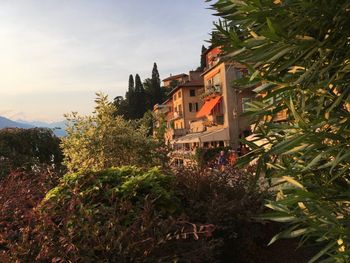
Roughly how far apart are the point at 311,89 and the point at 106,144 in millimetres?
10640

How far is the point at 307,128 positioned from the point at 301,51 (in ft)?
1.54

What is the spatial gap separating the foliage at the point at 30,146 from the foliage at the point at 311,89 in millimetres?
14321

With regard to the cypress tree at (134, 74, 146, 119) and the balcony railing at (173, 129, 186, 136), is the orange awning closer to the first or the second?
the balcony railing at (173, 129, 186, 136)

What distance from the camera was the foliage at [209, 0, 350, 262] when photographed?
2664 millimetres

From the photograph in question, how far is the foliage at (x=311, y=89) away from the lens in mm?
2664

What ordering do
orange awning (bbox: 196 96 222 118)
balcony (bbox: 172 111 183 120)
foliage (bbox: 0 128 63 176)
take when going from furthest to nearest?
balcony (bbox: 172 111 183 120)
orange awning (bbox: 196 96 222 118)
foliage (bbox: 0 128 63 176)

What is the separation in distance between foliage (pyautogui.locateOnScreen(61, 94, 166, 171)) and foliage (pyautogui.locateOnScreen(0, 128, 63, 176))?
3619mm

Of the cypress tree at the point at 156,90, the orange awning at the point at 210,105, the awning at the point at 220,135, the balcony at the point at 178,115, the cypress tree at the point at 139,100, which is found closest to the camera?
the awning at the point at 220,135

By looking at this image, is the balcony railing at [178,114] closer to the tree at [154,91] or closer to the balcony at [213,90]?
the balcony at [213,90]

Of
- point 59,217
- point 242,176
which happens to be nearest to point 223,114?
point 242,176

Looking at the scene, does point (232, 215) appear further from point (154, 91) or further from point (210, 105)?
point (154, 91)

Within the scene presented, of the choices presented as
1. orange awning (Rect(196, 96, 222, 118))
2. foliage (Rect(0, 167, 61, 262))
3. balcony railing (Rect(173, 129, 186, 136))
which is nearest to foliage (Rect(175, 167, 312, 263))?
foliage (Rect(0, 167, 61, 262))

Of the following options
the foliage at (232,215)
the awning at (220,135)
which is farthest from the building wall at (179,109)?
the foliage at (232,215)

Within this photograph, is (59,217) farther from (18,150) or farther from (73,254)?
(18,150)
